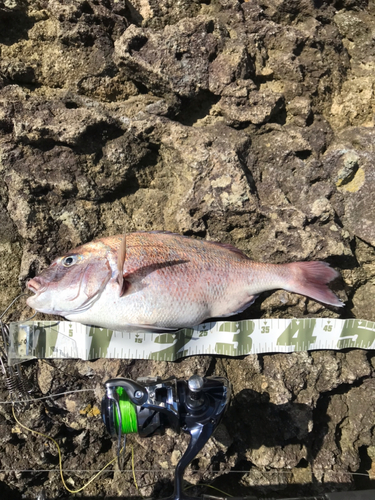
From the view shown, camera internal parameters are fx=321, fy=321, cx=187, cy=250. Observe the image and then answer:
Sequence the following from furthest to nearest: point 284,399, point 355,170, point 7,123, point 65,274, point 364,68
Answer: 1. point 364,68
2. point 355,170
3. point 284,399
4. point 7,123
5. point 65,274

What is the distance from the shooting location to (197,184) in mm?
2461

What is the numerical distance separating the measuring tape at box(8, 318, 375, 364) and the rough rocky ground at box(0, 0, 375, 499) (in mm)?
94

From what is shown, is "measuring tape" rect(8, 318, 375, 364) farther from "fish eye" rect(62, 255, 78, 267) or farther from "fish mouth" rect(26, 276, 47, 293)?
"fish eye" rect(62, 255, 78, 267)

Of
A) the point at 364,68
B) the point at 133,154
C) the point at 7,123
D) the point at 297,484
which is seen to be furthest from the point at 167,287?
the point at 364,68

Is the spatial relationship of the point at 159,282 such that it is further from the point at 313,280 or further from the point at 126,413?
the point at 313,280

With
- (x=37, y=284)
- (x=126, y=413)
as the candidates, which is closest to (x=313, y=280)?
(x=126, y=413)

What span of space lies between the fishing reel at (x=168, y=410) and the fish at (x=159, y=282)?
0.42m

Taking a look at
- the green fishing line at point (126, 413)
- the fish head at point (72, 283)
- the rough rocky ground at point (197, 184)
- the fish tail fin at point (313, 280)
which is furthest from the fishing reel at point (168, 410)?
the fish tail fin at point (313, 280)

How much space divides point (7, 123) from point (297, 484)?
3635 mm

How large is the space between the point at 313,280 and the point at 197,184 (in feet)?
3.76

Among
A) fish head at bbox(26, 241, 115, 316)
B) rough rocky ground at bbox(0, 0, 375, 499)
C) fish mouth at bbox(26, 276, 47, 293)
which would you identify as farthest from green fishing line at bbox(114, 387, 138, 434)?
fish mouth at bbox(26, 276, 47, 293)

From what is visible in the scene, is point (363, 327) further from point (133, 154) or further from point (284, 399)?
point (133, 154)

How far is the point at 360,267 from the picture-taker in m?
2.75

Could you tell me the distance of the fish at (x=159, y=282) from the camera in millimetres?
2150
